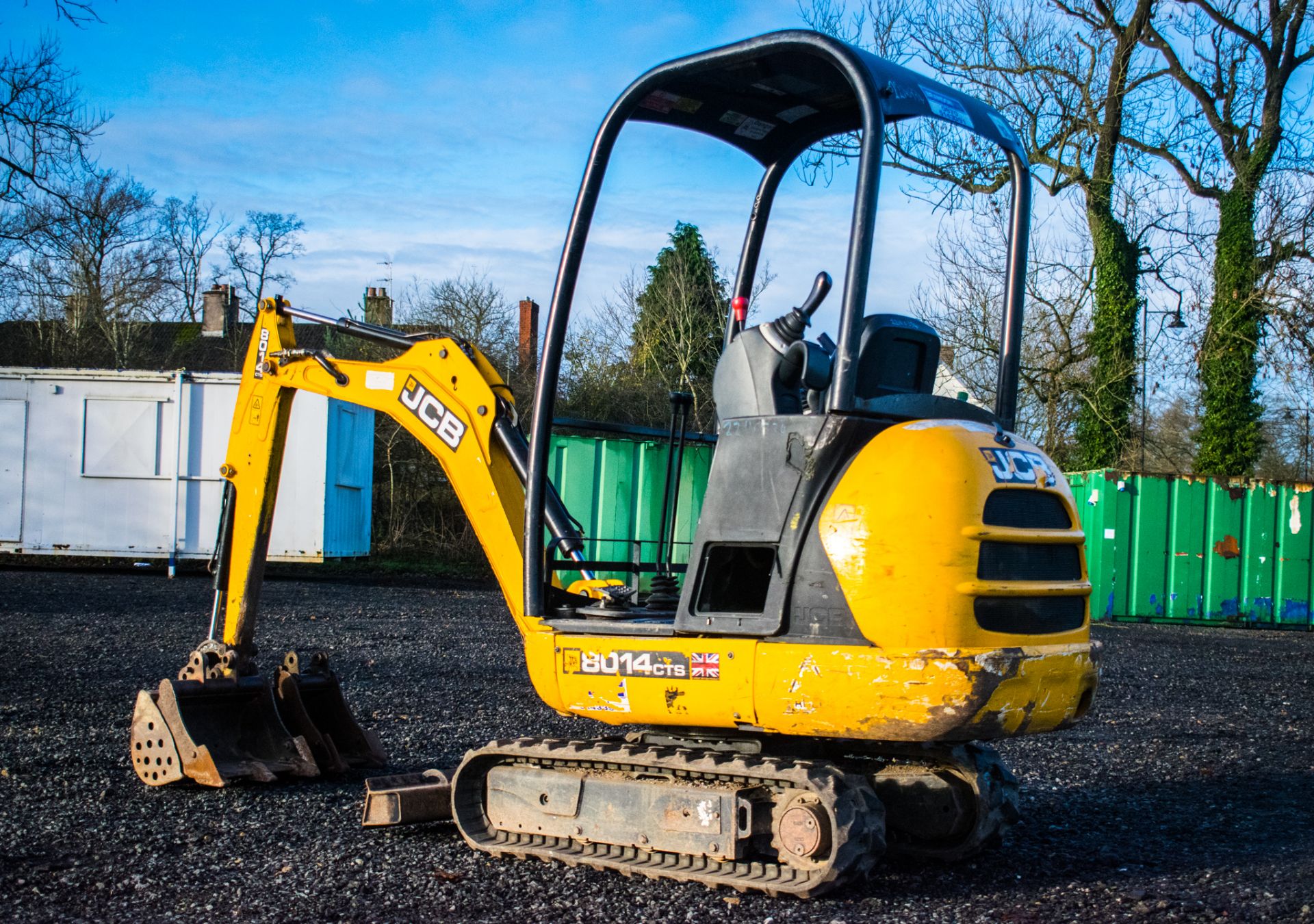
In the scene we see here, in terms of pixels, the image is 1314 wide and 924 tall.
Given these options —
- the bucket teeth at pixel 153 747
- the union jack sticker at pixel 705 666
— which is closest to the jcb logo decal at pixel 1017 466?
the union jack sticker at pixel 705 666

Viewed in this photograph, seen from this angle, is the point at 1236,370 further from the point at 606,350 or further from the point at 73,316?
the point at 73,316

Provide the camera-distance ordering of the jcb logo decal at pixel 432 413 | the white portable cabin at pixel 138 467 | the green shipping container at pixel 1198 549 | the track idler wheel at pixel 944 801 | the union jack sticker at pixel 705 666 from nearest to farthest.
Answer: the union jack sticker at pixel 705 666 < the track idler wheel at pixel 944 801 < the jcb logo decal at pixel 432 413 < the white portable cabin at pixel 138 467 < the green shipping container at pixel 1198 549

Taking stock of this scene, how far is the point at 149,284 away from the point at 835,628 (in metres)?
35.4

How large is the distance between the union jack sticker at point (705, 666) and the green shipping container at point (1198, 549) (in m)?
15.3

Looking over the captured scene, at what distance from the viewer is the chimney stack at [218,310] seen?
132 feet

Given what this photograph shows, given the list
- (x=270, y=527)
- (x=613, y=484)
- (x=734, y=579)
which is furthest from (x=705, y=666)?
(x=613, y=484)

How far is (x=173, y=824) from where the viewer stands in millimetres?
5309

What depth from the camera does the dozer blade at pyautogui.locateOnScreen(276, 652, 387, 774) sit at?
6.44m

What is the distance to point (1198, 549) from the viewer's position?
18.3 m

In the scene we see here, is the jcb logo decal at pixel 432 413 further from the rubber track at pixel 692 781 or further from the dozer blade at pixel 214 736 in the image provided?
the dozer blade at pixel 214 736

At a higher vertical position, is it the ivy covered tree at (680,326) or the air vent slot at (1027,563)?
the ivy covered tree at (680,326)

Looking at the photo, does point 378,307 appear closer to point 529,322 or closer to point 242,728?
point 529,322

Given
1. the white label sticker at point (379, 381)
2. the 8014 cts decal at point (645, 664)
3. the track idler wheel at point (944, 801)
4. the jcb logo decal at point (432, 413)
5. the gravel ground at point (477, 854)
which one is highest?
the white label sticker at point (379, 381)

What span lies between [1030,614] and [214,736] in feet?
13.7
